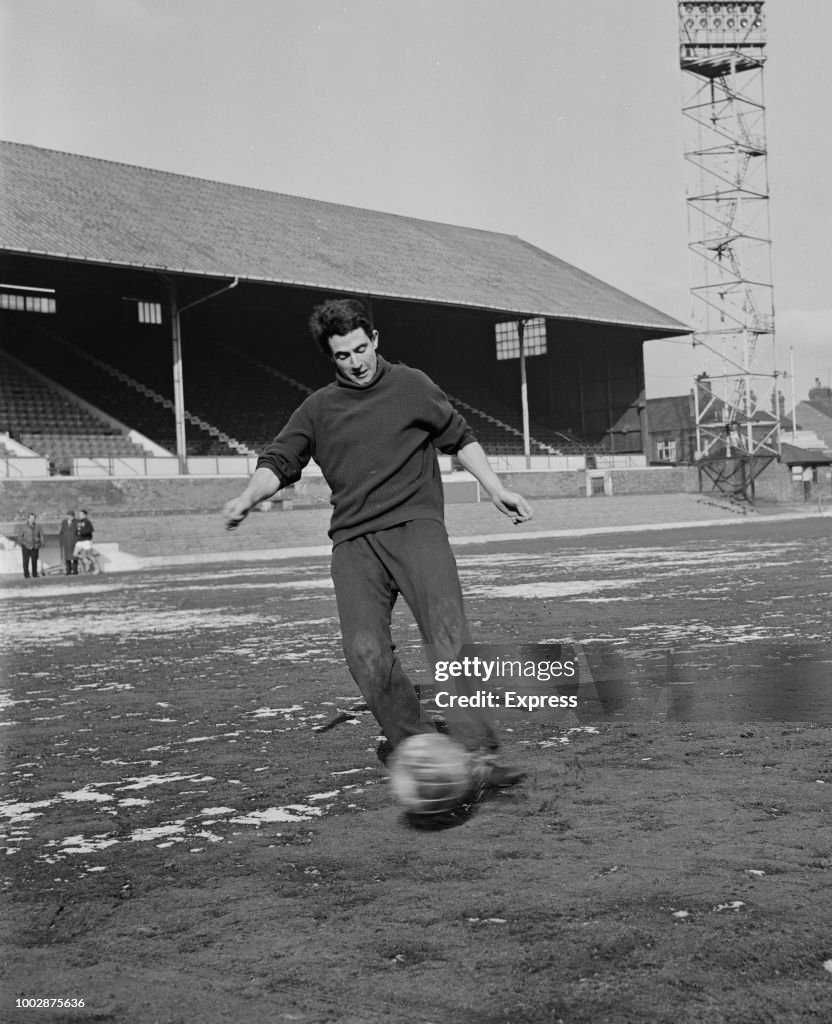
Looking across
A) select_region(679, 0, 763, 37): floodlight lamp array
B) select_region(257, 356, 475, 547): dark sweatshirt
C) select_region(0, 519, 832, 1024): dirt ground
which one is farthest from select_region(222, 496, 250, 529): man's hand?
select_region(679, 0, 763, 37): floodlight lamp array

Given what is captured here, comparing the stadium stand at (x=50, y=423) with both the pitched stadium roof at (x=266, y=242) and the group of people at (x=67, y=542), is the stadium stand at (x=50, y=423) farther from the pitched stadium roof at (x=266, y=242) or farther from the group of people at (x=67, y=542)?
→ the group of people at (x=67, y=542)

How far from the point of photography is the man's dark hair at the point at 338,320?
439 centimetres

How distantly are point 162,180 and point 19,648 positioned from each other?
137 ft

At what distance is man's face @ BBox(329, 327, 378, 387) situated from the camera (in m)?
4.45

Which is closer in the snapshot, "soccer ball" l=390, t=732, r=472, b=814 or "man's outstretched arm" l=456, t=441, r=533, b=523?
"soccer ball" l=390, t=732, r=472, b=814

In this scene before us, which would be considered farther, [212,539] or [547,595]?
[212,539]

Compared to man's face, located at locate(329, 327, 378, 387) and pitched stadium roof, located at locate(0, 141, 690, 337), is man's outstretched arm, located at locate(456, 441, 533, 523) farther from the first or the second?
pitched stadium roof, located at locate(0, 141, 690, 337)

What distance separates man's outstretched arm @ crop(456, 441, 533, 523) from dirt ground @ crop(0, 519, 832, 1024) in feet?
3.56

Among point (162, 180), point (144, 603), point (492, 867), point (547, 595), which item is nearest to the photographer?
point (492, 867)

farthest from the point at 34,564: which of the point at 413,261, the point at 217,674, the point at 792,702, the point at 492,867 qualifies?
the point at 413,261

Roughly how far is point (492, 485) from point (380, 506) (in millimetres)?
502

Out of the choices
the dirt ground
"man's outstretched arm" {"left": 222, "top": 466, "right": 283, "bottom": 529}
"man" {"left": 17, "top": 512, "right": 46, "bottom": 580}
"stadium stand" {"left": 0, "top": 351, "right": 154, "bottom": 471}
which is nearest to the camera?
the dirt ground

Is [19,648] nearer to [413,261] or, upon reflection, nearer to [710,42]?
[413,261]

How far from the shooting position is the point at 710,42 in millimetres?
54719
